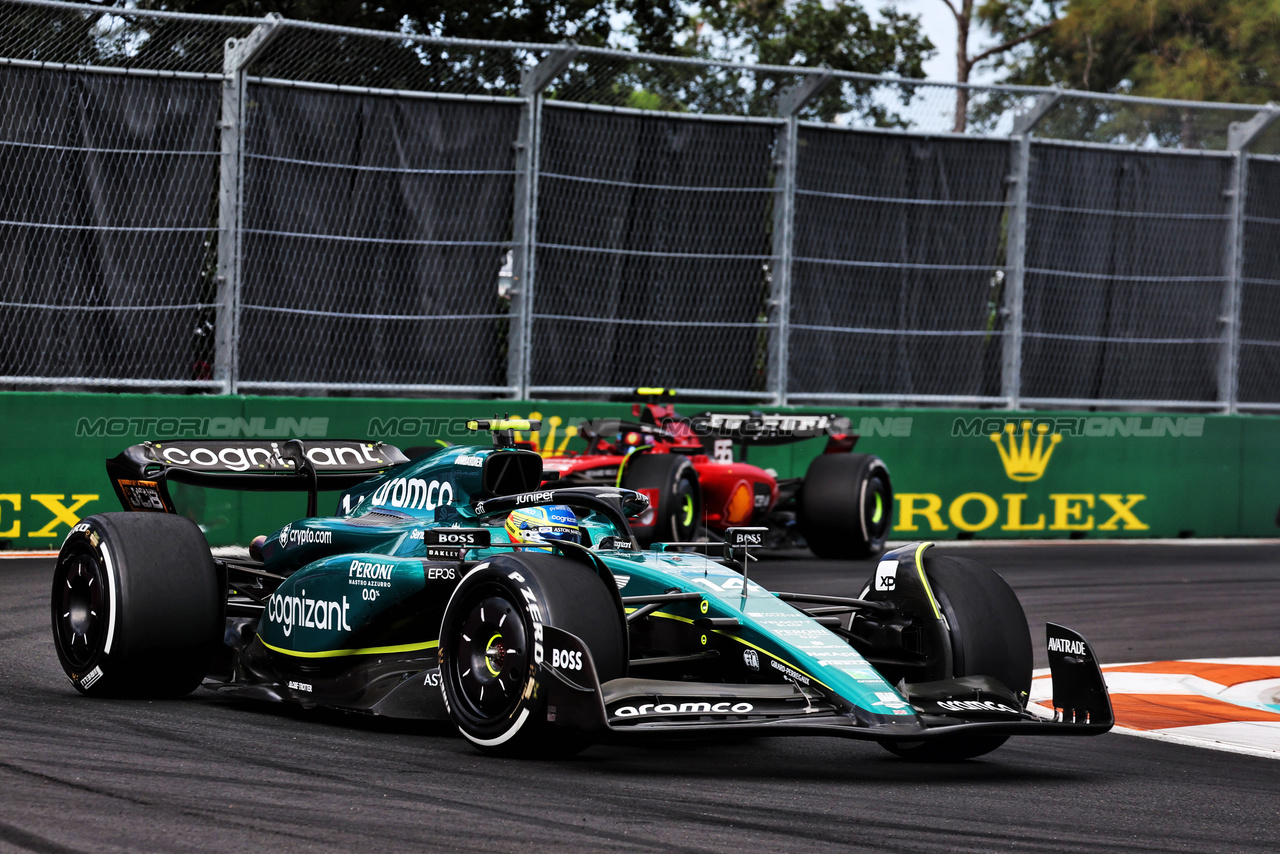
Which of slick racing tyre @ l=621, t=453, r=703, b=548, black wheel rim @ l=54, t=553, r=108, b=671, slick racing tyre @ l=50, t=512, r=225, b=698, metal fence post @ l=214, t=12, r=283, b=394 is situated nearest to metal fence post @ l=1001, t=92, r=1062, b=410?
slick racing tyre @ l=621, t=453, r=703, b=548

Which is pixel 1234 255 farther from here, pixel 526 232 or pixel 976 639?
pixel 976 639

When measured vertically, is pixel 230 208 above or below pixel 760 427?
above

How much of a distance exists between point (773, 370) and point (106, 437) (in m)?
6.23

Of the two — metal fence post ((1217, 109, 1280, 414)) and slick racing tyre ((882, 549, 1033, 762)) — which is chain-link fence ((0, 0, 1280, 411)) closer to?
metal fence post ((1217, 109, 1280, 414))

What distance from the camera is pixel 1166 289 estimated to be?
17.8 meters

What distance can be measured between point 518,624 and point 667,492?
23.9 feet

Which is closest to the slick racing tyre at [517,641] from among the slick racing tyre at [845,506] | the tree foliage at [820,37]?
the slick racing tyre at [845,506]

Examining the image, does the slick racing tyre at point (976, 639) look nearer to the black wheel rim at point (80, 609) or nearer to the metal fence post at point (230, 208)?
the black wheel rim at point (80, 609)

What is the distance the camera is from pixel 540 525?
6598 mm

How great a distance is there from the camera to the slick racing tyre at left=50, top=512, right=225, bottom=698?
265 inches

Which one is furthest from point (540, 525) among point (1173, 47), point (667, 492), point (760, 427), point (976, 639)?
point (1173, 47)

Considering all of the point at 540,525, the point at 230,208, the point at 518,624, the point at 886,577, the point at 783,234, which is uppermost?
the point at 783,234

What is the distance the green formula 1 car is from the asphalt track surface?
0.62ft

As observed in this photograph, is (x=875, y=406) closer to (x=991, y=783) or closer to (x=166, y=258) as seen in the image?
(x=166, y=258)
